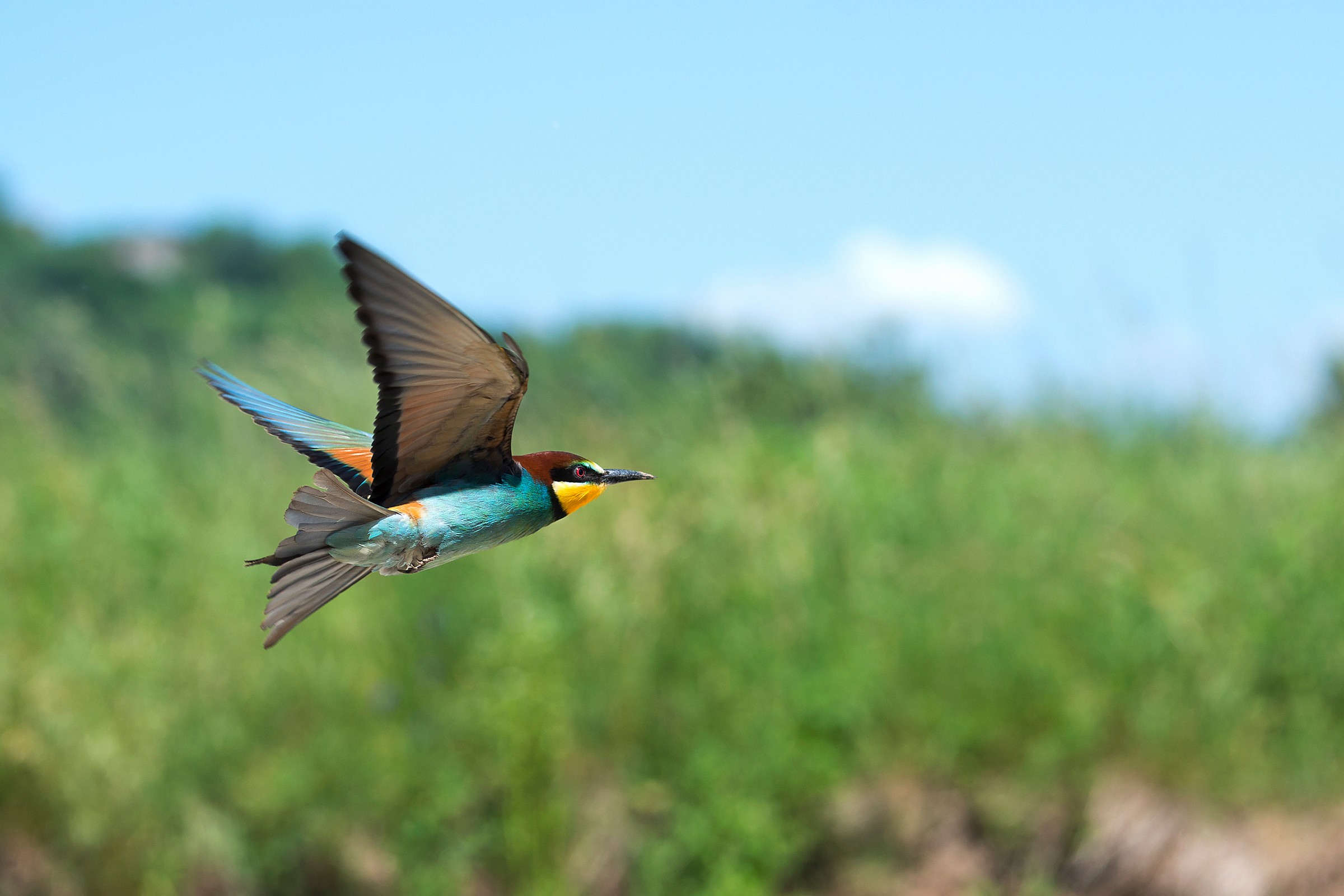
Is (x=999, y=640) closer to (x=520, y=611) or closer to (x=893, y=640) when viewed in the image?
(x=893, y=640)

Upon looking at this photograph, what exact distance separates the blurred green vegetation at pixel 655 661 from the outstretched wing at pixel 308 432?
1.99 metres

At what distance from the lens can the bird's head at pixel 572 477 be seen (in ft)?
1.34

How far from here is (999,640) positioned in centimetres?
353

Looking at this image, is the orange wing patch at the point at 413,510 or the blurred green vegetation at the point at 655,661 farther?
the blurred green vegetation at the point at 655,661

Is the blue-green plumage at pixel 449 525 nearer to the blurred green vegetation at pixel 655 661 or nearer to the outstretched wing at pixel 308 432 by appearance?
the outstretched wing at pixel 308 432

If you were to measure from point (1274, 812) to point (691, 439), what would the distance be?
1910 mm

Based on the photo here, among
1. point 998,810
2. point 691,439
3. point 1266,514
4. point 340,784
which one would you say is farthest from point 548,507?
point 1266,514

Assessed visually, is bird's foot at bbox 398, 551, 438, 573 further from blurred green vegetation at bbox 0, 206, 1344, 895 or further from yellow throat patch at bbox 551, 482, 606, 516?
blurred green vegetation at bbox 0, 206, 1344, 895

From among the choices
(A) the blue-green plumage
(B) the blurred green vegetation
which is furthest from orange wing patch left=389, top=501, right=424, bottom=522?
(B) the blurred green vegetation

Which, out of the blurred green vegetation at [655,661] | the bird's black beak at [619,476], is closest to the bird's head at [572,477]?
the bird's black beak at [619,476]

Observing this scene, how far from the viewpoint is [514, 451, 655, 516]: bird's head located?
41cm

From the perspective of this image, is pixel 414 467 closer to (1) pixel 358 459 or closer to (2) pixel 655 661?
(1) pixel 358 459

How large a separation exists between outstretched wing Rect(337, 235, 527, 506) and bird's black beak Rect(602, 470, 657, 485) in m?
0.04

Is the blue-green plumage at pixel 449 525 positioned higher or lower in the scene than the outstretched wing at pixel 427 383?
lower
